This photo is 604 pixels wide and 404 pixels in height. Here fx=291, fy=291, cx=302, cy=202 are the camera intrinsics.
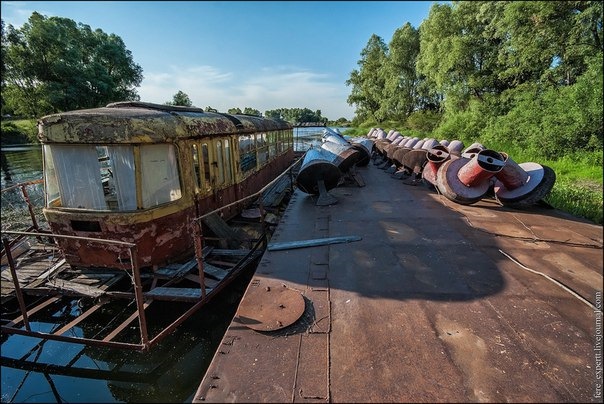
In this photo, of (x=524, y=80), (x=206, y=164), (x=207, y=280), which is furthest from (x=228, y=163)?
(x=524, y=80)

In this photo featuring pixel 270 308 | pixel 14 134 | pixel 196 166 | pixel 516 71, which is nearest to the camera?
pixel 270 308

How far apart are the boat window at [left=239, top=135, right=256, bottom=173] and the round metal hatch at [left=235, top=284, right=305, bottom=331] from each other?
5.44 meters

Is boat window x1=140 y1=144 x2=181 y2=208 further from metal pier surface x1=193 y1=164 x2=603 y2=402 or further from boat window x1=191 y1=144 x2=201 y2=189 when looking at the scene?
metal pier surface x1=193 y1=164 x2=603 y2=402

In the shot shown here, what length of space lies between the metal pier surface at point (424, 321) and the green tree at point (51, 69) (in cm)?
Answer: 3495

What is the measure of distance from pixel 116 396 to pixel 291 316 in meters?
2.88

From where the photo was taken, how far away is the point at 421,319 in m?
3.48

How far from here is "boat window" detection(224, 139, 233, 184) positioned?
7.90 metres

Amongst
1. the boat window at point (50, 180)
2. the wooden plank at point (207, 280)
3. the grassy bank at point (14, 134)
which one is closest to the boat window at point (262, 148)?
the wooden plank at point (207, 280)

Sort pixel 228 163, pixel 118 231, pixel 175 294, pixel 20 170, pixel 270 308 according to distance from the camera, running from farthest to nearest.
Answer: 1. pixel 20 170
2. pixel 228 163
3. pixel 118 231
4. pixel 175 294
5. pixel 270 308

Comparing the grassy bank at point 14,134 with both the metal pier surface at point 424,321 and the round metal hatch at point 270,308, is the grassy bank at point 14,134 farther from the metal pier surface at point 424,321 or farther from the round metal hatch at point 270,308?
the metal pier surface at point 424,321

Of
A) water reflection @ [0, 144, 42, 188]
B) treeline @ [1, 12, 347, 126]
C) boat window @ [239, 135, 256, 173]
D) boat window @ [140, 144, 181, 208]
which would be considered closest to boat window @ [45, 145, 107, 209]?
boat window @ [140, 144, 181, 208]

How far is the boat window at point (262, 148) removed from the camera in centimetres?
1127

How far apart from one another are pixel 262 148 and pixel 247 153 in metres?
2.21

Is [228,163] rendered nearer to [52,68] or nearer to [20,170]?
[20,170]
